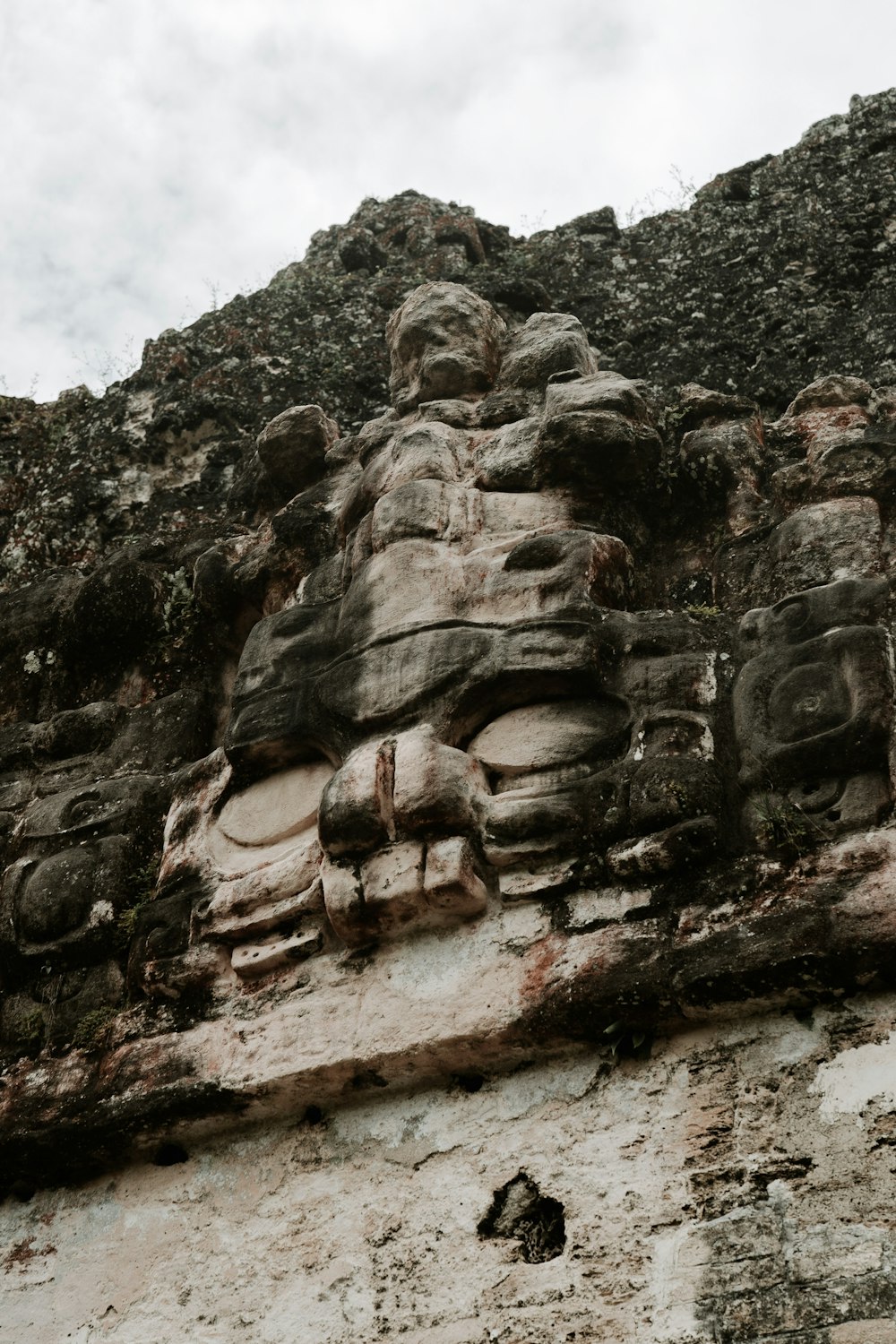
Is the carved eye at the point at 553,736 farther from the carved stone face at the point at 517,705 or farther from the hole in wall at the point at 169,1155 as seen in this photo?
the hole in wall at the point at 169,1155

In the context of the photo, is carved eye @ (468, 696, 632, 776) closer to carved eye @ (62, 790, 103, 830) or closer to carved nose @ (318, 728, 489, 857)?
carved nose @ (318, 728, 489, 857)

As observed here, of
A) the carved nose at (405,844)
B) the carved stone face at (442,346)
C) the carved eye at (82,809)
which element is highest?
the carved stone face at (442,346)

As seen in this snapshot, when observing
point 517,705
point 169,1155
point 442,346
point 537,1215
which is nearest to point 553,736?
point 517,705

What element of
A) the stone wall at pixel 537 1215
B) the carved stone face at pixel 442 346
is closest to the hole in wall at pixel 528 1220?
the stone wall at pixel 537 1215

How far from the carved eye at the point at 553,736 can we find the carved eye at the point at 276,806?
1.80 ft

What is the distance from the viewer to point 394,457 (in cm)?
601

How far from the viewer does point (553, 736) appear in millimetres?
4770

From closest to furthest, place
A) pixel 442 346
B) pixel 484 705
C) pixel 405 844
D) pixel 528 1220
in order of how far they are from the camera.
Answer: pixel 528 1220, pixel 405 844, pixel 484 705, pixel 442 346

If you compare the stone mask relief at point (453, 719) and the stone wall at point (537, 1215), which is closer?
the stone wall at point (537, 1215)

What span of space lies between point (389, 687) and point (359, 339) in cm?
365

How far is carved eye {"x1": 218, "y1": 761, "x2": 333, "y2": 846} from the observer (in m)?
5.05

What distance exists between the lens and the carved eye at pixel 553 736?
4.71m

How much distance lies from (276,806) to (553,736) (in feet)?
3.03

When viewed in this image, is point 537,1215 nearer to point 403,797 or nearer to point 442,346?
point 403,797
